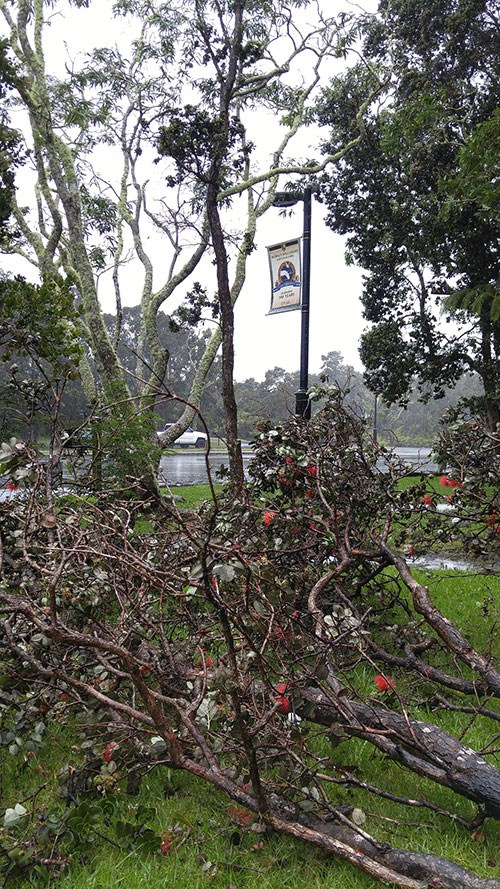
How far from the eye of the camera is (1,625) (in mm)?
2695

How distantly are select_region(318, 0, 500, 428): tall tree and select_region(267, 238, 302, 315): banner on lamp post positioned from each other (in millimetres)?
4066

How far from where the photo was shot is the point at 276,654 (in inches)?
109

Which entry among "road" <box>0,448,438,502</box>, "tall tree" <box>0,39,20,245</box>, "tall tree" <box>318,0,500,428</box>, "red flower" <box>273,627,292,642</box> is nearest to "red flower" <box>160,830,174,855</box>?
"red flower" <box>273,627,292,642</box>

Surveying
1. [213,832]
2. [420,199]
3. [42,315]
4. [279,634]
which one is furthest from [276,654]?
[420,199]

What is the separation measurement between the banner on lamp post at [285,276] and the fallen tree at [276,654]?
4.36 metres

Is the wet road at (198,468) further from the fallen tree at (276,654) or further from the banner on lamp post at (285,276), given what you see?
the banner on lamp post at (285,276)

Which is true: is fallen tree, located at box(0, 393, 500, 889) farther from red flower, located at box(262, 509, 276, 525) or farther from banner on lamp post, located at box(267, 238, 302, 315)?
banner on lamp post, located at box(267, 238, 302, 315)

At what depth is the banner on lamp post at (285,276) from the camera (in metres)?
8.93

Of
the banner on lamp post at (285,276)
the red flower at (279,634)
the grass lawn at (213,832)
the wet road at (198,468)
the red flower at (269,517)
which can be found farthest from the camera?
the banner on lamp post at (285,276)

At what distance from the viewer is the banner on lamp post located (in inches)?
352

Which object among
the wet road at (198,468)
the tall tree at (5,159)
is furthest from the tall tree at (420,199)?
the tall tree at (5,159)

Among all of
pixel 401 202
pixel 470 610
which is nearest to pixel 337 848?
pixel 470 610

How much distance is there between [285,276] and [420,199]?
8336mm

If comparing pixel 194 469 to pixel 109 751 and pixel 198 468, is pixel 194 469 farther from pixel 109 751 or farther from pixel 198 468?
pixel 109 751
